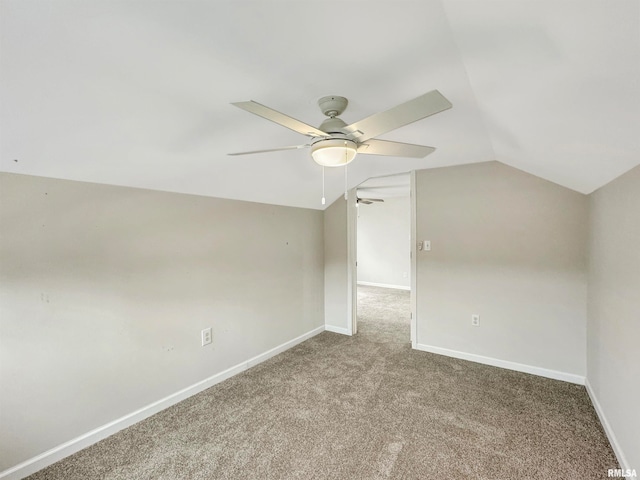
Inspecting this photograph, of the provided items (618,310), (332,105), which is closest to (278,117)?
(332,105)

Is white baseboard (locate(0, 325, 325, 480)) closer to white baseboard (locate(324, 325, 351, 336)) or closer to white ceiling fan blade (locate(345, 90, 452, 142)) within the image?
white baseboard (locate(324, 325, 351, 336))

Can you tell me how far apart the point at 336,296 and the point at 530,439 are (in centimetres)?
240

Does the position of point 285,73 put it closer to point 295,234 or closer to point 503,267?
point 295,234

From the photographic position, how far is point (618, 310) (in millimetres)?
1675

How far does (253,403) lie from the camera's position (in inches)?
87.8

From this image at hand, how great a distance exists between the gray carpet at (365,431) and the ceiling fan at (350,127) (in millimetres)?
1778

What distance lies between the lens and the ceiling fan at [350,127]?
1057 mm

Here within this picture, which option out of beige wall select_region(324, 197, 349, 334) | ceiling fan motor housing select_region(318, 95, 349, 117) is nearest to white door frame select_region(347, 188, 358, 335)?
beige wall select_region(324, 197, 349, 334)

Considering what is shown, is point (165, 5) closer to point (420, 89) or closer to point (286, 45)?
point (286, 45)

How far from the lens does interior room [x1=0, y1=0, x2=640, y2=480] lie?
1001mm

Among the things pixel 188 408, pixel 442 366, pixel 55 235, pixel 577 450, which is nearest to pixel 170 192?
pixel 55 235

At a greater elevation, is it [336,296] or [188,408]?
[336,296]

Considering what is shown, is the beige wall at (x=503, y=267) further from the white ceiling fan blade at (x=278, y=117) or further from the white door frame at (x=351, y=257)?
the white ceiling fan blade at (x=278, y=117)

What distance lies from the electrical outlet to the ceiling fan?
172 cm
